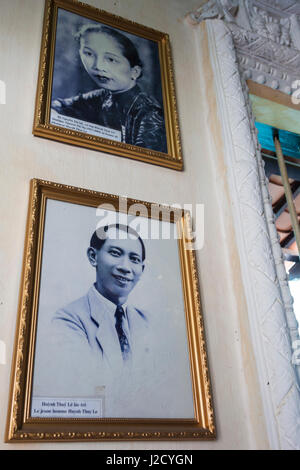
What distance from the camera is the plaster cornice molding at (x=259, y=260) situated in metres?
1.65

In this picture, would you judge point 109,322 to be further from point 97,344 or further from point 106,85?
point 106,85

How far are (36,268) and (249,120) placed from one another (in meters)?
1.40

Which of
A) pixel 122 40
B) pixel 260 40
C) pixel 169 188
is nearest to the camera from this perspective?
pixel 169 188

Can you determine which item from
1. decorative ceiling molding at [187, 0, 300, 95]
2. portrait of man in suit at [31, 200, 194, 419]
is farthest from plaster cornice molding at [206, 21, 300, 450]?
portrait of man in suit at [31, 200, 194, 419]

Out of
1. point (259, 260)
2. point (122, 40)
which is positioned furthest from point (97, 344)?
point (122, 40)

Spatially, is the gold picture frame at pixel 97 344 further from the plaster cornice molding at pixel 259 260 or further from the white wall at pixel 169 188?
the plaster cornice molding at pixel 259 260

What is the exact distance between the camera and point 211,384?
1723 mm

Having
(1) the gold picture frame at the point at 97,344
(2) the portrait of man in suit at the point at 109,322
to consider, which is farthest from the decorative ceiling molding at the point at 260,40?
(2) the portrait of man in suit at the point at 109,322

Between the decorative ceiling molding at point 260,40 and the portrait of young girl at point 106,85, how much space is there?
0.55 metres

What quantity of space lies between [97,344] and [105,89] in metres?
1.33

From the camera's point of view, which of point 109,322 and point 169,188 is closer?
point 109,322

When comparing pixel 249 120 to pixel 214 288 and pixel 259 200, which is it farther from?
pixel 214 288

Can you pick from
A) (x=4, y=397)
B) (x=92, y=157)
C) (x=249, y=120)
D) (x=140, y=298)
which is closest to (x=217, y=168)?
(x=249, y=120)

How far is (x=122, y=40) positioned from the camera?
2514mm
